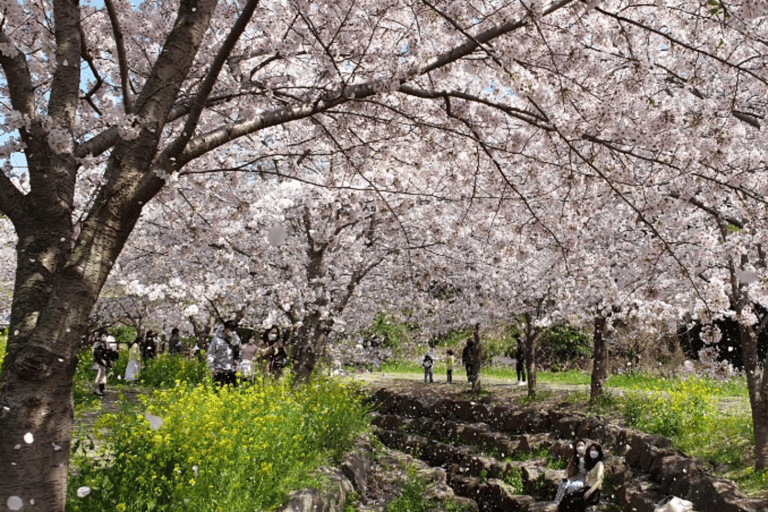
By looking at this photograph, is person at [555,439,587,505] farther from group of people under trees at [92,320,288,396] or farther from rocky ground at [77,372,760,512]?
group of people under trees at [92,320,288,396]

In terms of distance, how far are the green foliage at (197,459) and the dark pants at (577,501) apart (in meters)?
3.33

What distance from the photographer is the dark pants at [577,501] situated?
769 cm

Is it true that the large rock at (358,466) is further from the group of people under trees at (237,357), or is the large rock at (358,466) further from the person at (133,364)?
the person at (133,364)

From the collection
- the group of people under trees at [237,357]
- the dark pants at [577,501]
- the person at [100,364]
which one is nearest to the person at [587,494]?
the dark pants at [577,501]

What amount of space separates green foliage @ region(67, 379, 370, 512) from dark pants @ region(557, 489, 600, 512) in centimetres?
333

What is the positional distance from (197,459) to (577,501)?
17.3 feet

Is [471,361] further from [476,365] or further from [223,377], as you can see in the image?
[223,377]

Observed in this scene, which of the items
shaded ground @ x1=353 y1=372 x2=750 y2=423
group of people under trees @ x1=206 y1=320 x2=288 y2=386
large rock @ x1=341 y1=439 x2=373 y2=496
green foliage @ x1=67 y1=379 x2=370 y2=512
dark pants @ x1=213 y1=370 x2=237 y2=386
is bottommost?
large rock @ x1=341 y1=439 x2=373 y2=496

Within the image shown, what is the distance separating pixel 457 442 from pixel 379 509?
5902mm

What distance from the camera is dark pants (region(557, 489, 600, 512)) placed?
7688 millimetres

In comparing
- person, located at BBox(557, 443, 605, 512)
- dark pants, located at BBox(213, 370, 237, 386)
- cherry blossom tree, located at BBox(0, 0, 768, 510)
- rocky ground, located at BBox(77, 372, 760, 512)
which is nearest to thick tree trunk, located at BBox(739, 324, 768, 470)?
cherry blossom tree, located at BBox(0, 0, 768, 510)

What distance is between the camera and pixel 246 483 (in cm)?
526

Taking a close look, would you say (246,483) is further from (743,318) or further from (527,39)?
(743,318)

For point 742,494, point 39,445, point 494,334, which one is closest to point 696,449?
point 742,494
